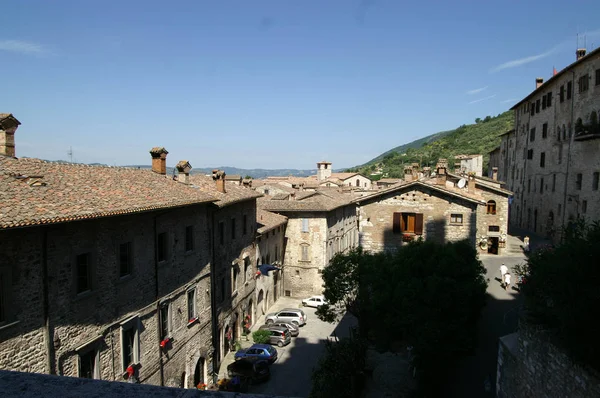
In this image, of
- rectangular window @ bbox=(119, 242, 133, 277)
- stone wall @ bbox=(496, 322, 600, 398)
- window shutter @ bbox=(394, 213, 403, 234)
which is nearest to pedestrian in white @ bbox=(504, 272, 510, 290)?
window shutter @ bbox=(394, 213, 403, 234)

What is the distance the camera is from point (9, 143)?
580 inches

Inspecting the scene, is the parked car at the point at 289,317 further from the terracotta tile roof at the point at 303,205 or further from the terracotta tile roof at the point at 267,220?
the terracotta tile roof at the point at 303,205

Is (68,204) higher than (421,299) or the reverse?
higher

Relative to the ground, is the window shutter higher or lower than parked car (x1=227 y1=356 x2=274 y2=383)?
higher

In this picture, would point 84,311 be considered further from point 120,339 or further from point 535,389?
point 535,389

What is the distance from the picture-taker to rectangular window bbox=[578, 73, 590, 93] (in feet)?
116

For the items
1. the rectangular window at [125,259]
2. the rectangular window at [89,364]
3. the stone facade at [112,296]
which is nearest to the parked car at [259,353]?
the stone facade at [112,296]

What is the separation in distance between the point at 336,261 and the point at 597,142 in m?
25.6

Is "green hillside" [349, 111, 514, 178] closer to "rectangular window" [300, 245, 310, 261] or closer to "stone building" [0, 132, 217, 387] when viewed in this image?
"rectangular window" [300, 245, 310, 261]

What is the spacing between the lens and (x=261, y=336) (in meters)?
29.1

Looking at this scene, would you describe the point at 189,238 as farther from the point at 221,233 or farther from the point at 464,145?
the point at 464,145

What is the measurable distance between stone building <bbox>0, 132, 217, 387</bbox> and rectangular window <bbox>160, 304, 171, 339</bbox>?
5 cm

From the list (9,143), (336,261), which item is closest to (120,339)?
(9,143)

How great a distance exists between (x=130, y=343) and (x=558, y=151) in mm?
42227
